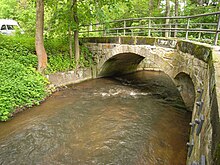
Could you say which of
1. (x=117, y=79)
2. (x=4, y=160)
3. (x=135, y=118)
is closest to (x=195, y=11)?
(x=117, y=79)

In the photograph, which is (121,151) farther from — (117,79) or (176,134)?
(117,79)

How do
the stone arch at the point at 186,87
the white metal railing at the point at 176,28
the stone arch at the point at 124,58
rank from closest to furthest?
the white metal railing at the point at 176,28
the stone arch at the point at 186,87
the stone arch at the point at 124,58

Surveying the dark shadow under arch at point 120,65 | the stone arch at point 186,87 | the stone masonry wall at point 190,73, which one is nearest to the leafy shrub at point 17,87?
the stone masonry wall at point 190,73

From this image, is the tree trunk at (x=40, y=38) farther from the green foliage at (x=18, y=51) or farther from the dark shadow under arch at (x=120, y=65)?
the dark shadow under arch at (x=120, y=65)

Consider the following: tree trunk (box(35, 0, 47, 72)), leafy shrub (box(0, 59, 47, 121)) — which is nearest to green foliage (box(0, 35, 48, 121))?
leafy shrub (box(0, 59, 47, 121))

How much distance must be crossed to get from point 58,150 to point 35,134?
1.12 metres

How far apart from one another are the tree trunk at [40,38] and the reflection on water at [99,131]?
1.58 meters

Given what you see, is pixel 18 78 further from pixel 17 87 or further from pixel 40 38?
pixel 40 38

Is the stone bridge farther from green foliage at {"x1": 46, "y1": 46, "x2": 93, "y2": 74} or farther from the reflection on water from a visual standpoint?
the reflection on water

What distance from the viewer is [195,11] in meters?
14.3

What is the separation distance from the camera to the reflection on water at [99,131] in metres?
4.68

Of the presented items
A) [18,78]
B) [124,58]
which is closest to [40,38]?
[18,78]

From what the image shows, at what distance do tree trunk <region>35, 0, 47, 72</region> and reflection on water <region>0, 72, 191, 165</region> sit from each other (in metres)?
1.58

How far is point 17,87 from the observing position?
22.9 feet
